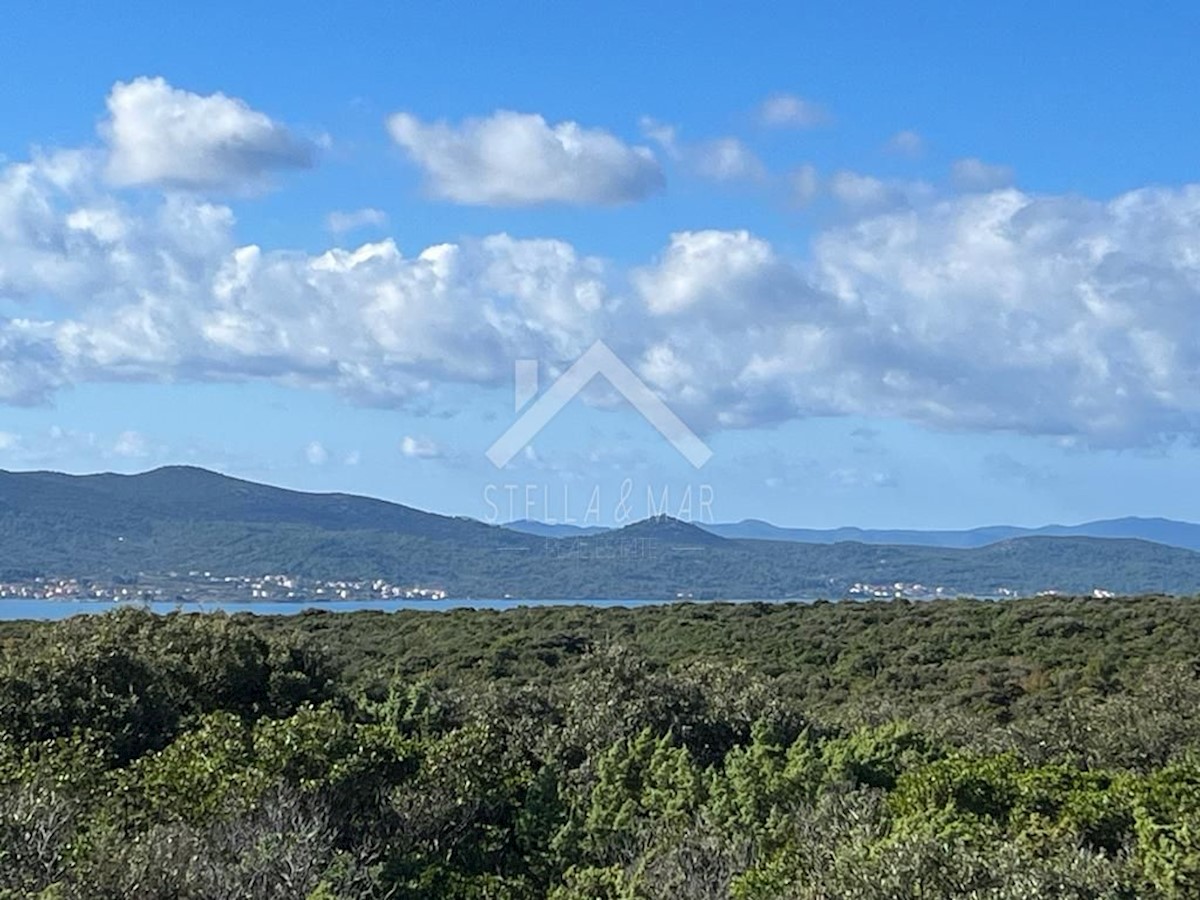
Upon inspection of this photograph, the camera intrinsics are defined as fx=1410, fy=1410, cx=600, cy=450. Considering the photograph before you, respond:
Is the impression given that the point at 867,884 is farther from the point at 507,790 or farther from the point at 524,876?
the point at 507,790

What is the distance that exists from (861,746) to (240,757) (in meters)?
9.36

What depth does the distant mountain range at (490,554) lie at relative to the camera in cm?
12288

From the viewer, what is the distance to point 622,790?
769 inches

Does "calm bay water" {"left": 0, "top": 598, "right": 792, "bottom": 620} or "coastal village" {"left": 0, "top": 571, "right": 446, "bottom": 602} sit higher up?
"calm bay water" {"left": 0, "top": 598, "right": 792, "bottom": 620}

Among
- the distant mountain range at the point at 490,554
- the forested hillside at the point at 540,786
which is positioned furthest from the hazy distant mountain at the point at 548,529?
the forested hillside at the point at 540,786

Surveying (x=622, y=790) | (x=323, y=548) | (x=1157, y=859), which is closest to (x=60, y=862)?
(x=622, y=790)

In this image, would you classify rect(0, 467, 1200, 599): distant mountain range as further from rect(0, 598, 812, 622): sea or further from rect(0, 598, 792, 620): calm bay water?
rect(0, 598, 792, 620): calm bay water

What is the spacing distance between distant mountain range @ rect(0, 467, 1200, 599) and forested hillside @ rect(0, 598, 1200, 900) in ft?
256

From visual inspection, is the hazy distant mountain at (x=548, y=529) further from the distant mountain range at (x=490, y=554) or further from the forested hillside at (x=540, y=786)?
the forested hillside at (x=540, y=786)

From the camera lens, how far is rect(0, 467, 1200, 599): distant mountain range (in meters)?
123

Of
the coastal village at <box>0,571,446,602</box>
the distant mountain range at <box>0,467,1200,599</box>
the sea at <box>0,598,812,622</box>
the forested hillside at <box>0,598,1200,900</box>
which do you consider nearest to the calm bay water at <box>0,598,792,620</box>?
the sea at <box>0,598,812,622</box>

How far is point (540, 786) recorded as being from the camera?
772 inches

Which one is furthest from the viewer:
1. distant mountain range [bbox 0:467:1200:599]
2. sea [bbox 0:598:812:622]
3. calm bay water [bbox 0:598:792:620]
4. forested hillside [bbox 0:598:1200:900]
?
distant mountain range [bbox 0:467:1200:599]

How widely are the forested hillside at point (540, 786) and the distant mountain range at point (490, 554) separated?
256ft
